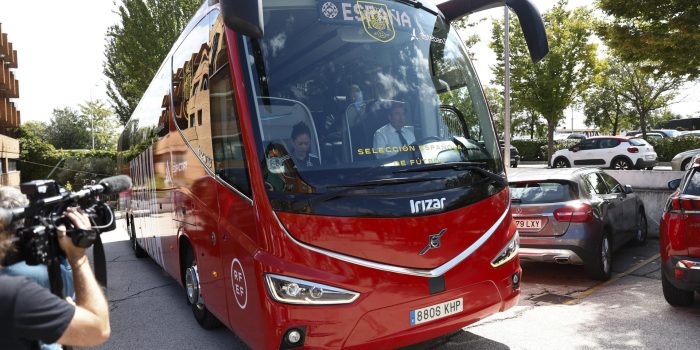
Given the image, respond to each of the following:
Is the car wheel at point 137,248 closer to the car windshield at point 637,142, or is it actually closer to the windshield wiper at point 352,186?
the windshield wiper at point 352,186

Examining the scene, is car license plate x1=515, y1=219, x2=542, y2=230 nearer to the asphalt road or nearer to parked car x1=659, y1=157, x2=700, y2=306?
the asphalt road

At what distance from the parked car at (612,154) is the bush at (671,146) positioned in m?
6.64

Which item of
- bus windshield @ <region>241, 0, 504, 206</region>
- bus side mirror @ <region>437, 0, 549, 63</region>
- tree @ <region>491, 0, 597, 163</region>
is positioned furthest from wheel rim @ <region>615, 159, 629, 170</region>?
bus windshield @ <region>241, 0, 504, 206</region>

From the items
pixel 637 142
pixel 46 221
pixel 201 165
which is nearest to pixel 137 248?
pixel 201 165

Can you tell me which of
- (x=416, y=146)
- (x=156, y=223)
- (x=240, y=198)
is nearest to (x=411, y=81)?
(x=416, y=146)

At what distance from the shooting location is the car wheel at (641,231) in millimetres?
8820

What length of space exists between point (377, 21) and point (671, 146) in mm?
30188

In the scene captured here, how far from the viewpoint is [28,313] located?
177 cm

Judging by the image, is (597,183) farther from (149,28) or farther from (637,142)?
(149,28)

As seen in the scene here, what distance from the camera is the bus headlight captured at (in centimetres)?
412

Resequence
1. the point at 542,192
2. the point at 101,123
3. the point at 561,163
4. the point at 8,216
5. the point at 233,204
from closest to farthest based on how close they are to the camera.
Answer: the point at 8,216 → the point at 233,204 → the point at 542,192 → the point at 561,163 → the point at 101,123

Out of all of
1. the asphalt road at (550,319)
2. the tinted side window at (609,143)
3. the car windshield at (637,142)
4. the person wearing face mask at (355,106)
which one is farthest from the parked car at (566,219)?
the tinted side window at (609,143)

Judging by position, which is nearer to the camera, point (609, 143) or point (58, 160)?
point (609, 143)

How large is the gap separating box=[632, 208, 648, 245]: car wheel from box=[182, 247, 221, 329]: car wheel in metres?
6.97
